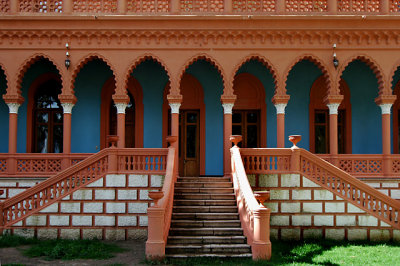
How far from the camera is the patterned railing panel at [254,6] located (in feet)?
42.0

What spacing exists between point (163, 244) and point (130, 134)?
7.28 meters

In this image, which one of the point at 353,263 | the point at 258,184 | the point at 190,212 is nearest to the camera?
the point at 353,263

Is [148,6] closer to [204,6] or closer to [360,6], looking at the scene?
[204,6]

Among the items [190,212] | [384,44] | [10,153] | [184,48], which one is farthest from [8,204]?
[384,44]

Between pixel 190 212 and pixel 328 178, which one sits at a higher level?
pixel 328 178

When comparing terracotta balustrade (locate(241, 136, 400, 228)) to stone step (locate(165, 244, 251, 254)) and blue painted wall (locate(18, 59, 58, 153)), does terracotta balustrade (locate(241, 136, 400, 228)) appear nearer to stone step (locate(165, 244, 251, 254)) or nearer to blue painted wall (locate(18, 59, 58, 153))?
stone step (locate(165, 244, 251, 254))

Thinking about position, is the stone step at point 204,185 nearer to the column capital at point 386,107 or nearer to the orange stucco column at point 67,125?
the orange stucco column at point 67,125

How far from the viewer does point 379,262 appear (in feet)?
24.8

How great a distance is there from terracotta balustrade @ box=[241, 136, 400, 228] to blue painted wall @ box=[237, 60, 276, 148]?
13.0 ft

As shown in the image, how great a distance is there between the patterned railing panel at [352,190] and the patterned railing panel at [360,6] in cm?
589

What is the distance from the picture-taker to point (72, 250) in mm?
8352

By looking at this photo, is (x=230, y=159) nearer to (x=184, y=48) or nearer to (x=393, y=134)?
(x=184, y=48)

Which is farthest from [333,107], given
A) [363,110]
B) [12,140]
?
[12,140]

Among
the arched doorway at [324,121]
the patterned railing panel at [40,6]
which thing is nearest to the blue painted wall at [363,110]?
the arched doorway at [324,121]
